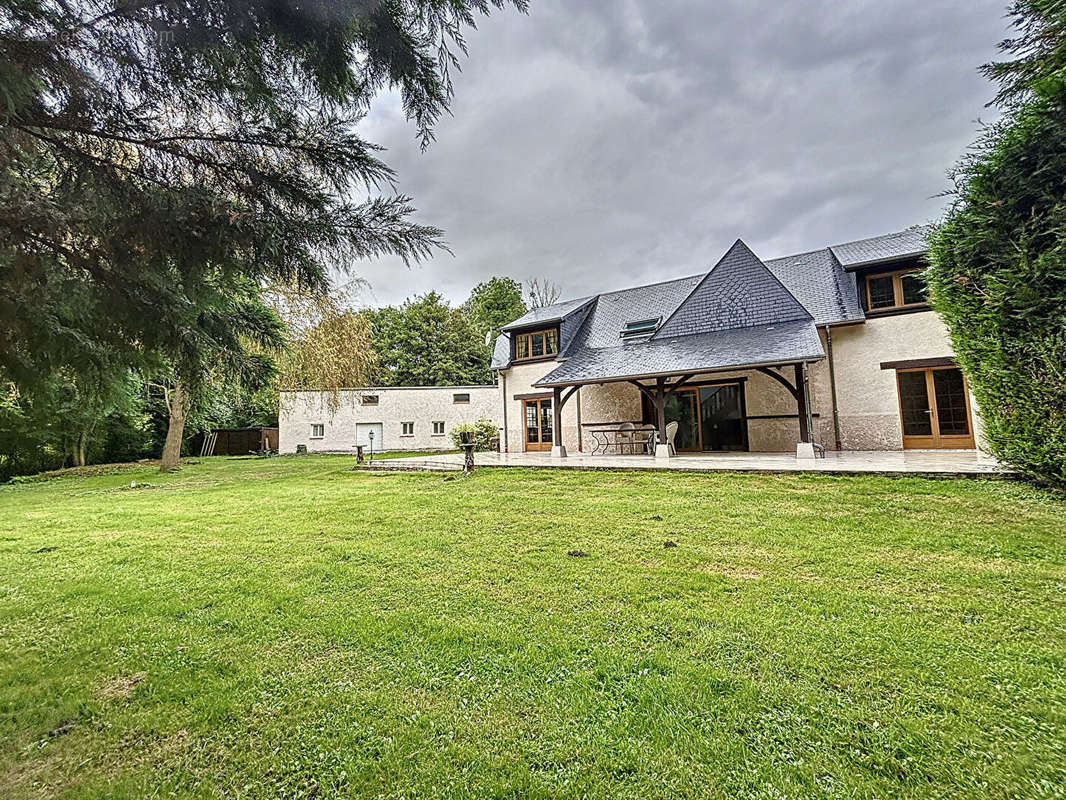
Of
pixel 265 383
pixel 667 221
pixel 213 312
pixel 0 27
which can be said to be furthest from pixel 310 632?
pixel 667 221

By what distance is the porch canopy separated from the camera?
974 cm

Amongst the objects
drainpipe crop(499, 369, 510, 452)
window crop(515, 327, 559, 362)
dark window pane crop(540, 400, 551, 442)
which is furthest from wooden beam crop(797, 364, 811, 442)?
drainpipe crop(499, 369, 510, 452)

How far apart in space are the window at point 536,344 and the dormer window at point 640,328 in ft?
8.04

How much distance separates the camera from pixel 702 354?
36.9 feet

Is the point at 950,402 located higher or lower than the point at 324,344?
lower

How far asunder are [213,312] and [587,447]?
12796mm

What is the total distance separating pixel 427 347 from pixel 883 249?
2906cm

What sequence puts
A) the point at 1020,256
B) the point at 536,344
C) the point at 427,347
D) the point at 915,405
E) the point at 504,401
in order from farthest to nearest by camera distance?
the point at 427,347, the point at 504,401, the point at 536,344, the point at 915,405, the point at 1020,256

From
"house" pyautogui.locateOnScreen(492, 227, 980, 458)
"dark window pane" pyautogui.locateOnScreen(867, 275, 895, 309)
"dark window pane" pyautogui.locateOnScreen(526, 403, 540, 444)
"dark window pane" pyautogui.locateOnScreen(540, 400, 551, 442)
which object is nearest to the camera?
"house" pyautogui.locateOnScreen(492, 227, 980, 458)

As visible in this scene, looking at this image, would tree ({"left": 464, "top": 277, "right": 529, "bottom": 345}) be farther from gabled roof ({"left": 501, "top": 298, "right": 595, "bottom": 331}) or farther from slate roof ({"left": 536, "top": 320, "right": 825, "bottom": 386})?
slate roof ({"left": 536, "top": 320, "right": 825, "bottom": 386})

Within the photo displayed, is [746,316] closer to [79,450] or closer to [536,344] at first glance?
[536,344]

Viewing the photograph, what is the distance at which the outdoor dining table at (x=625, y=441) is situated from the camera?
42.2ft

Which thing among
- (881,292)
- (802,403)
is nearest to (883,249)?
(881,292)

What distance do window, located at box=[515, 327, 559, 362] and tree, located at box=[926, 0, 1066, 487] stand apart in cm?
1101
